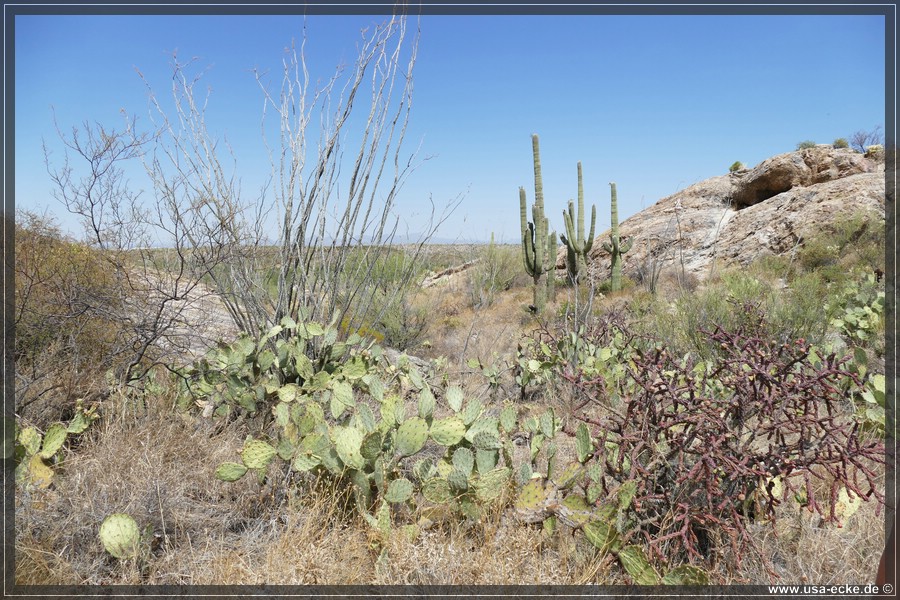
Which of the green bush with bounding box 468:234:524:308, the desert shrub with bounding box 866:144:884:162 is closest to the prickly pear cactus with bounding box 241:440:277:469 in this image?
the green bush with bounding box 468:234:524:308

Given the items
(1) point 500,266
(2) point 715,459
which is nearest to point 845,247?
(1) point 500,266

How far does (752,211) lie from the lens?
554 inches

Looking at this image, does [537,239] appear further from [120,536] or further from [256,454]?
[120,536]

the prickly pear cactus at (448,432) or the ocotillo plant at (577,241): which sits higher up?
the ocotillo plant at (577,241)

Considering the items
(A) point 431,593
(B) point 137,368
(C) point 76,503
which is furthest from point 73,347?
(A) point 431,593

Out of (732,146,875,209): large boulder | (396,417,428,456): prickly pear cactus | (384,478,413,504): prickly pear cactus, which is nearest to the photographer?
(384,478,413,504): prickly pear cactus

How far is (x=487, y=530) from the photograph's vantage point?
197 centimetres

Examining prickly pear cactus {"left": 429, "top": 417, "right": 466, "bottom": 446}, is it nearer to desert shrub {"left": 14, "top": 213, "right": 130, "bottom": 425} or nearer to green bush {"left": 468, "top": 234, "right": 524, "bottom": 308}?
desert shrub {"left": 14, "top": 213, "right": 130, "bottom": 425}

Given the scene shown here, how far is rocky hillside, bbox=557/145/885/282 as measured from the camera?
11.9 metres

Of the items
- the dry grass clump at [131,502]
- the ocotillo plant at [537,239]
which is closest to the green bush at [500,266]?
the ocotillo plant at [537,239]

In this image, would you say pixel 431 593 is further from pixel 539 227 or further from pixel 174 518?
pixel 539 227

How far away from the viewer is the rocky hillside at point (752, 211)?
11.9m

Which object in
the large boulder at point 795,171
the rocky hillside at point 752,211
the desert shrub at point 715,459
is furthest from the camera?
the large boulder at point 795,171

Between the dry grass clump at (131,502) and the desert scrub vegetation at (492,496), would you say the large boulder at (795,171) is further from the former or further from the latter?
the dry grass clump at (131,502)
